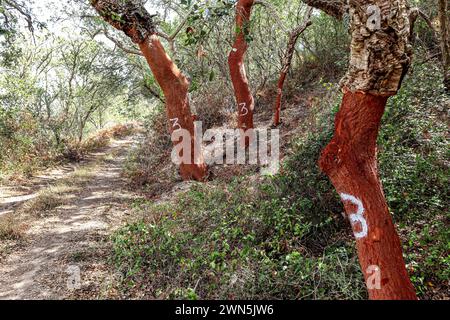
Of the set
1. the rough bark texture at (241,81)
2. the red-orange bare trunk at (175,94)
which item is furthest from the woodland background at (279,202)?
the rough bark texture at (241,81)

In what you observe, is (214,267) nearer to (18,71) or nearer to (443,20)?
(443,20)

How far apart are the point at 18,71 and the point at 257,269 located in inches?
502

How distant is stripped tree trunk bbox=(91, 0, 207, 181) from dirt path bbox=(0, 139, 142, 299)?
6.17 feet

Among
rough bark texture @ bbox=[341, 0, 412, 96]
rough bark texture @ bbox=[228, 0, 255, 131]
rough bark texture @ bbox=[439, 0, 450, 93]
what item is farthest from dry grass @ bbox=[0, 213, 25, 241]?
rough bark texture @ bbox=[439, 0, 450, 93]

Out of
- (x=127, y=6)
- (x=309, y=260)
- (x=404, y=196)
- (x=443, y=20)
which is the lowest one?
(x=309, y=260)

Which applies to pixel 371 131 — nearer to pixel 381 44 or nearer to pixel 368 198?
pixel 368 198

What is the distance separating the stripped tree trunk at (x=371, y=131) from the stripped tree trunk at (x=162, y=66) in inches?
184

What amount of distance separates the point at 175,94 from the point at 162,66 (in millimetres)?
650

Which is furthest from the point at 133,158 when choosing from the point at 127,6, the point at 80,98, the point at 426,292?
the point at 426,292

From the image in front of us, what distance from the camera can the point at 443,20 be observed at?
5.32 m

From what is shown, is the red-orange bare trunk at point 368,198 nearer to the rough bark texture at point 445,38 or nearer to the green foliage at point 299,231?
the green foliage at point 299,231

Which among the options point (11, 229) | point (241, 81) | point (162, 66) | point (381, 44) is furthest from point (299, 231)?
point (11, 229)

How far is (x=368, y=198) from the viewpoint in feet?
8.02

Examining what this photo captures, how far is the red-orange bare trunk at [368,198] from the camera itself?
2.38 metres
